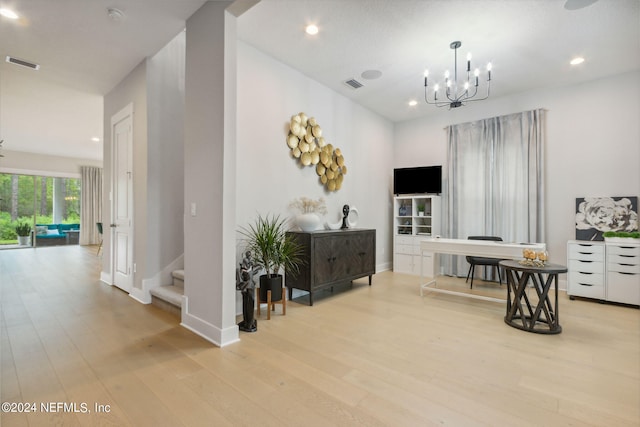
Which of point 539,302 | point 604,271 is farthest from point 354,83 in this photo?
point 604,271

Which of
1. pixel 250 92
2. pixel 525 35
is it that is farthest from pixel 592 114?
pixel 250 92

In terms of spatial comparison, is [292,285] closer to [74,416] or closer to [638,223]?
[74,416]

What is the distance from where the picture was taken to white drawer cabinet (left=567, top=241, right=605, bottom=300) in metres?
3.66

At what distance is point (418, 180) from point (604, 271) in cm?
281

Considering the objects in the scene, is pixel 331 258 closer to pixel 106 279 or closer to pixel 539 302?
pixel 539 302

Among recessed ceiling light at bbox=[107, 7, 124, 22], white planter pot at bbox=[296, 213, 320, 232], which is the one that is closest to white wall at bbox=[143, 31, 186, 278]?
recessed ceiling light at bbox=[107, 7, 124, 22]

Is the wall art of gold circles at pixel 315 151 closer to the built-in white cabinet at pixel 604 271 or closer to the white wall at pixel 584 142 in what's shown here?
the white wall at pixel 584 142

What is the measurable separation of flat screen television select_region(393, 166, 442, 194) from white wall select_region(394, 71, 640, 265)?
1.35 m

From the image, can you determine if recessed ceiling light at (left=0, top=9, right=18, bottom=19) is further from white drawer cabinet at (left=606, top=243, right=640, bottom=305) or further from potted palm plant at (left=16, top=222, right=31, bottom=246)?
potted palm plant at (left=16, top=222, right=31, bottom=246)

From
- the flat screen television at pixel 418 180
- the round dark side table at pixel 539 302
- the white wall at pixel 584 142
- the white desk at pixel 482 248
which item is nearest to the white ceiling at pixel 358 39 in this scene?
the white wall at pixel 584 142

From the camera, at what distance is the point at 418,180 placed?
5.48 metres

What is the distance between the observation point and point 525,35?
A: 3100mm

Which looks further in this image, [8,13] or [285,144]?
[285,144]

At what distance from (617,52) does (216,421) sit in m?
5.29
